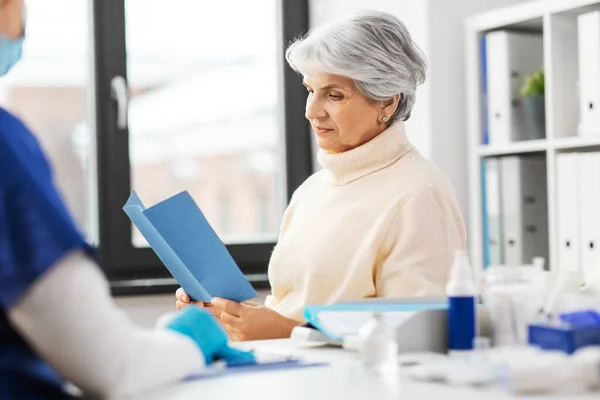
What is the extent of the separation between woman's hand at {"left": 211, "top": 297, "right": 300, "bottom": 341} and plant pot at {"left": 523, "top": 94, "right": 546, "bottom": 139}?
1.36 metres

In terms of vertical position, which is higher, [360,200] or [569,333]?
[360,200]

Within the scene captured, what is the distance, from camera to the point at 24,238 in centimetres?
109

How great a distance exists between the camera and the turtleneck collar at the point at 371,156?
7.84 feet

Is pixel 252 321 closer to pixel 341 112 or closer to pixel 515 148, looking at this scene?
pixel 341 112

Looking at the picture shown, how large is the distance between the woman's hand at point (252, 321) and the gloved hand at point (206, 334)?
60 centimetres

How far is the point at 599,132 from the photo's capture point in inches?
112

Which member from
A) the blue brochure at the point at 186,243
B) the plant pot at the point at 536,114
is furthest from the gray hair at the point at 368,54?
the plant pot at the point at 536,114

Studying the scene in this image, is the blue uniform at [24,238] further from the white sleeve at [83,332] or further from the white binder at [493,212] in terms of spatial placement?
the white binder at [493,212]

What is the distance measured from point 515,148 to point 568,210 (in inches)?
11.7

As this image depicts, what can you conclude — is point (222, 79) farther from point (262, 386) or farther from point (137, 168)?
point (262, 386)

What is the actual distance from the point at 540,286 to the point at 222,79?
2.38m

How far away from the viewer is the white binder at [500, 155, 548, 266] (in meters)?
3.11

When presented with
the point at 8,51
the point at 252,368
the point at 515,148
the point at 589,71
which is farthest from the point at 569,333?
the point at 515,148

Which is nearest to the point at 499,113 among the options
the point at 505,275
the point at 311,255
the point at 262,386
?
the point at 311,255
